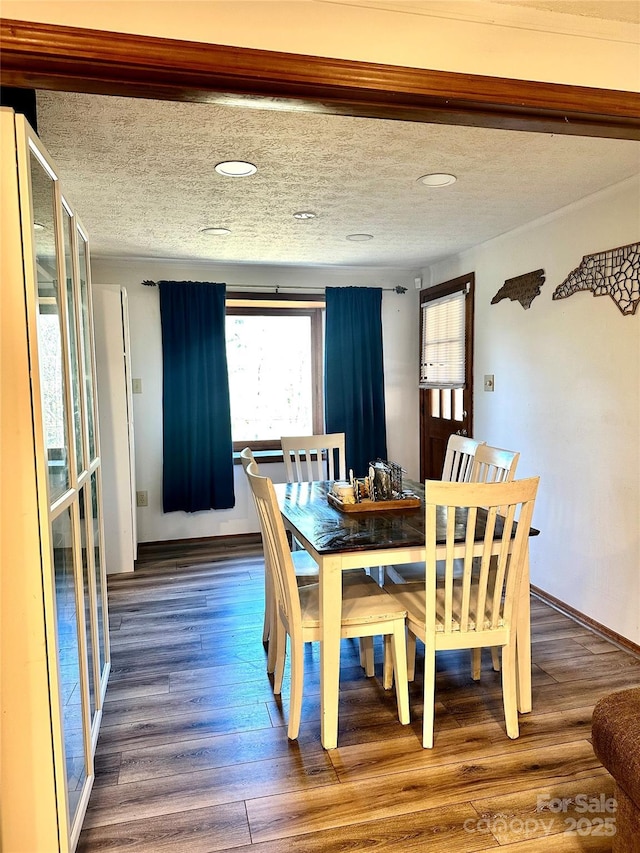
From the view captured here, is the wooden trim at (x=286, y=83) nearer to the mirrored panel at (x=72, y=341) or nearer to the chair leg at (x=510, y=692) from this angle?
the mirrored panel at (x=72, y=341)

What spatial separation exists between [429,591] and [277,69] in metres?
1.73

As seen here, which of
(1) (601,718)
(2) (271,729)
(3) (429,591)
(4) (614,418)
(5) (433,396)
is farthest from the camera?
(5) (433,396)

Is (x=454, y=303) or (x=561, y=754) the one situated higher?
(x=454, y=303)

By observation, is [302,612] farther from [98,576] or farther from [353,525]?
[98,576]

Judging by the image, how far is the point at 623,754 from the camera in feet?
4.58

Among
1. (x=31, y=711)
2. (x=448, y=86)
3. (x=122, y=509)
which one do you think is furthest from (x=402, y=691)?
(x=122, y=509)

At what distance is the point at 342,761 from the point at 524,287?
9.79ft

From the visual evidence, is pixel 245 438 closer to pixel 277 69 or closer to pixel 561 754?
pixel 561 754

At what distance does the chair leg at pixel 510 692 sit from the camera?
87.4 inches

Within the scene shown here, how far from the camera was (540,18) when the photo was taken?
5.21ft

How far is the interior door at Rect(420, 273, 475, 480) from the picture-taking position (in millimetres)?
4465

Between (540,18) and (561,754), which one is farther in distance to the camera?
(561,754)

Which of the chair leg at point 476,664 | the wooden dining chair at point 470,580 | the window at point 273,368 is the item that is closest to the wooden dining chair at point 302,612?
the wooden dining chair at point 470,580

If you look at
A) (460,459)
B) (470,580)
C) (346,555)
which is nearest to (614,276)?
(460,459)
